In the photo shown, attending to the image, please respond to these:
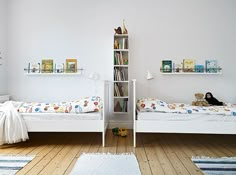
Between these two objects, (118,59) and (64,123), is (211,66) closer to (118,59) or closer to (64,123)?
(118,59)

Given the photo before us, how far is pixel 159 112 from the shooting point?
2842 mm

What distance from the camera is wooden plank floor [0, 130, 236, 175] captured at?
7.17 ft

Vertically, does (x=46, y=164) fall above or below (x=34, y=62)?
below

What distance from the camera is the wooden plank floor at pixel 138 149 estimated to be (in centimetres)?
219

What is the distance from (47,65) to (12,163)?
6.45 ft

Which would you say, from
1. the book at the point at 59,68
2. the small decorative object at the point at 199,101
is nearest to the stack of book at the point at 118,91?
the book at the point at 59,68

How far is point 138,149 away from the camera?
279 centimetres

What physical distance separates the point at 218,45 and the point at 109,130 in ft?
7.99

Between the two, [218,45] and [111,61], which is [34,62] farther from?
[218,45]

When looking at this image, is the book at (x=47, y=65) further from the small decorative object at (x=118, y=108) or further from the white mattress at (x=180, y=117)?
the white mattress at (x=180, y=117)

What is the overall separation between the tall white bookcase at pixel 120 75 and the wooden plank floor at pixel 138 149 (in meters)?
0.49

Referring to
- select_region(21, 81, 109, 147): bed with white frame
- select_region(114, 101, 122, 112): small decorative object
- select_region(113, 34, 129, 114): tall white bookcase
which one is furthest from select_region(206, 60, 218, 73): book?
select_region(21, 81, 109, 147): bed with white frame

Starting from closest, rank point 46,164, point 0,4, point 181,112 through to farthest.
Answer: point 46,164 → point 181,112 → point 0,4

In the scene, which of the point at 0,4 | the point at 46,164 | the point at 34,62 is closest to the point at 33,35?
the point at 34,62
